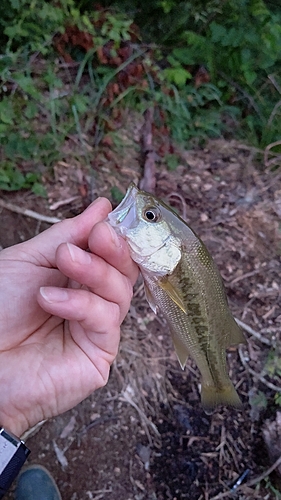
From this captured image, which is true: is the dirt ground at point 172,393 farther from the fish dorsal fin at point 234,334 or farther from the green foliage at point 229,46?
the fish dorsal fin at point 234,334

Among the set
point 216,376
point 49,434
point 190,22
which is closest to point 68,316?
point 216,376

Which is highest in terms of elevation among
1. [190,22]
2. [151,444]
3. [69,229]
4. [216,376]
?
[69,229]

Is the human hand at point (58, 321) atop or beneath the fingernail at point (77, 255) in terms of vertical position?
beneath

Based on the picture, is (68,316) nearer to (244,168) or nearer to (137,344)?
(137,344)

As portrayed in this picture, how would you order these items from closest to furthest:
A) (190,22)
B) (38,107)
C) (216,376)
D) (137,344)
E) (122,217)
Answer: (122,217) → (216,376) → (137,344) → (38,107) → (190,22)

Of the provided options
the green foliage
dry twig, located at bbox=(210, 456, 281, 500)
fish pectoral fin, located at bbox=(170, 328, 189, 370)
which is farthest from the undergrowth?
dry twig, located at bbox=(210, 456, 281, 500)

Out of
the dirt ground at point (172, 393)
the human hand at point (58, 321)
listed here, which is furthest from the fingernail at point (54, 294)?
the dirt ground at point (172, 393)

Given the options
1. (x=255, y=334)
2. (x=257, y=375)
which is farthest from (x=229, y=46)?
(x=257, y=375)

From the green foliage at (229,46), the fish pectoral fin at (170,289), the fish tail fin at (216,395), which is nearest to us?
the fish pectoral fin at (170,289)
